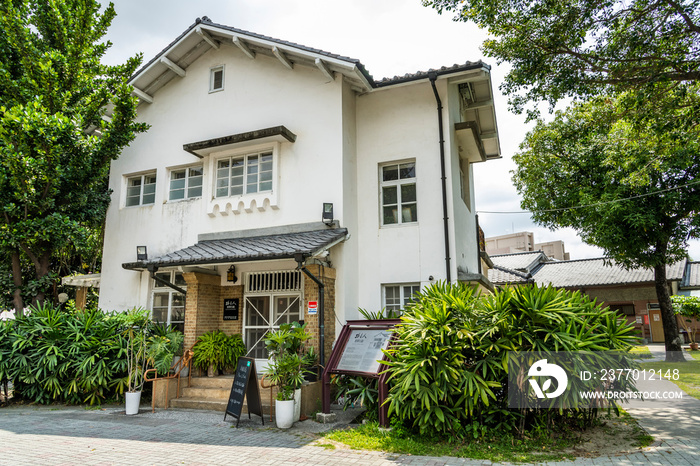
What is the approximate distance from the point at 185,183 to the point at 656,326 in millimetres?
28215

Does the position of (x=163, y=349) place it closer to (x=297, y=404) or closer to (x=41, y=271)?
(x=297, y=404)

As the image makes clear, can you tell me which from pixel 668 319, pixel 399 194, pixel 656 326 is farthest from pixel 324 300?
pixel 656 326

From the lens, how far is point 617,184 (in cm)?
1612

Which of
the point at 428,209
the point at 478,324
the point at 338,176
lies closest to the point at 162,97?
the point at 338,176

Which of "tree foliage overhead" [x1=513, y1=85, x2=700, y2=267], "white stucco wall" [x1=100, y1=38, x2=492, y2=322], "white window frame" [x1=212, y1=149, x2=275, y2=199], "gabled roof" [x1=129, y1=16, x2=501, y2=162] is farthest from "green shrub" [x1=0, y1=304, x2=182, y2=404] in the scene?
"tree foliage overhead" [x1=513, y1=85, x2=700, y2=267]

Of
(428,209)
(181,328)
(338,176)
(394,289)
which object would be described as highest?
(338,176)

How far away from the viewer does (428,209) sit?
1073 cm

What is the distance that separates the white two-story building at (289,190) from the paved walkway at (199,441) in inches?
100

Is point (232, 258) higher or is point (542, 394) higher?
point (232, 258)

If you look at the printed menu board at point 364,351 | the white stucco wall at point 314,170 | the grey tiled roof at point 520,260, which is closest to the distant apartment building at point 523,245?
the grey tiled roof at point 520,260

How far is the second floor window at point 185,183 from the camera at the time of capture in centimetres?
1238

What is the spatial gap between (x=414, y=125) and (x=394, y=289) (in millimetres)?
4037

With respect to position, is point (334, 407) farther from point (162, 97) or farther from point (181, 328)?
point (162, 97)

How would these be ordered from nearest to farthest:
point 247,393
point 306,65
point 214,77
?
point 247,393, point 306,65, point 214,77
